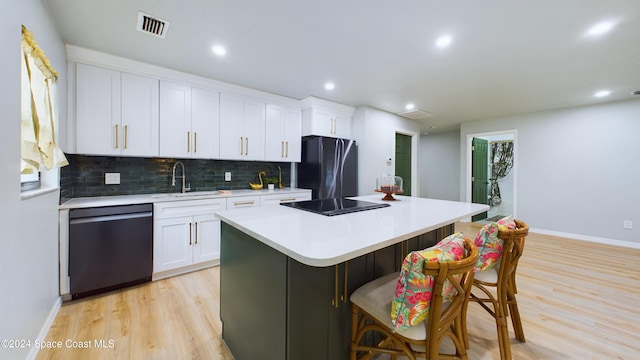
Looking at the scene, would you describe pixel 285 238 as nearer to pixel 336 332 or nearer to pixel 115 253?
pixel 336 332

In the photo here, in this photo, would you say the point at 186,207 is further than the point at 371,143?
No

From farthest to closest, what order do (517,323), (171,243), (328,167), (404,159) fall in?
(404,159)
(328,167)
(171,243)
(517,323)

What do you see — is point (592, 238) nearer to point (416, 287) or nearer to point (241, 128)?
point (416, 287)

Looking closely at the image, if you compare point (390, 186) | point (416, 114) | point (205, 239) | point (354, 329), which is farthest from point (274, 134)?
point (354, 329)

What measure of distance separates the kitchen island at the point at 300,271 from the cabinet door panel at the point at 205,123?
1768 mm

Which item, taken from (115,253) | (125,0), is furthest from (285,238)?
(115,253)

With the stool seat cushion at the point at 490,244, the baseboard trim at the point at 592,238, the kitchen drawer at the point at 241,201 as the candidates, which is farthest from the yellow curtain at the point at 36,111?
the baseboard trim at the point at 592,238

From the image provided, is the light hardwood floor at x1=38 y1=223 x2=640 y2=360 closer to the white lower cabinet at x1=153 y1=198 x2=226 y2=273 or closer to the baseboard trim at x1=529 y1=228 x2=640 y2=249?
the white lower cabinet at x1=153 y1=198 x2=226 y2=273

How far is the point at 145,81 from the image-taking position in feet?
8.74

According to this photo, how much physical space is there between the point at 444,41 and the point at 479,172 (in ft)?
14.4

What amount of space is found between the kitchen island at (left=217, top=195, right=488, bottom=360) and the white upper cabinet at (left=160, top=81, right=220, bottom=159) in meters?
1.75

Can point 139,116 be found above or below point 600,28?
below

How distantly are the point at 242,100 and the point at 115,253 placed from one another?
2.27 m

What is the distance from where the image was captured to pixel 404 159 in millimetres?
5418
